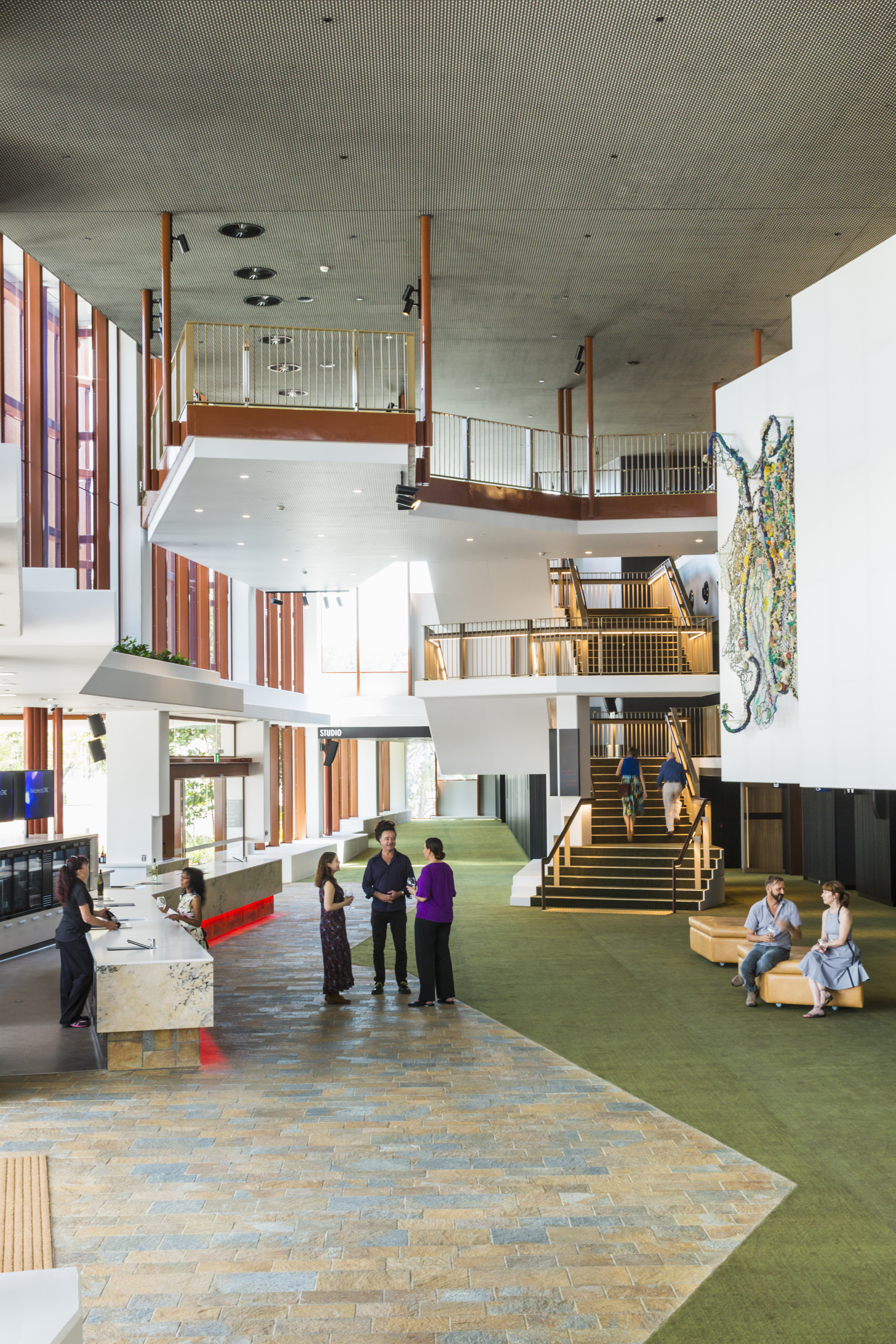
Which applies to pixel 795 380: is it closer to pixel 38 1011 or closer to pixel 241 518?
pixel 241 518

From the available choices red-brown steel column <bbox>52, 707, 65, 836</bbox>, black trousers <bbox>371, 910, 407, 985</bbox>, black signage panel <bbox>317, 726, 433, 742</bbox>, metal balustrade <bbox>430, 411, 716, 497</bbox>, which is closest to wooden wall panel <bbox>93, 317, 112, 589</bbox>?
red-brown steel column <bbox>52, 707, 65, 836</bbox>

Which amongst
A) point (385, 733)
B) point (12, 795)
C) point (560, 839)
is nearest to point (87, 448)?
point (12, 795)

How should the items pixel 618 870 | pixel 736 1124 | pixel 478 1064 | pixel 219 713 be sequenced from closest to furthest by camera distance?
1. pixel 736 1124
2. pixel 478 1064
3. pixel 618 870
4. pixel 219 713

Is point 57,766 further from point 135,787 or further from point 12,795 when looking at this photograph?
point 12,795

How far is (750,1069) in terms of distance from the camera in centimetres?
785

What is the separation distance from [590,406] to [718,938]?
853cm

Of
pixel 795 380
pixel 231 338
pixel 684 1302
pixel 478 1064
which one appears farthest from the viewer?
pixel 231 338

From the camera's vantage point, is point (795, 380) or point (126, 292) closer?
point (795, 380)

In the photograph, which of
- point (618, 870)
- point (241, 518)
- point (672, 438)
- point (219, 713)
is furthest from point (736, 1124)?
point (672, 438)

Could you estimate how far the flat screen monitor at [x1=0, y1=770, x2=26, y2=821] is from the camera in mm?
13578

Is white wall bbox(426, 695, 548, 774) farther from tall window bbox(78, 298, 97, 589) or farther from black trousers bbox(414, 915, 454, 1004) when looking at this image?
black trousers bbox(414, 915, 454, 1004)

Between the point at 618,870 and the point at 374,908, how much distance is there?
328 inches

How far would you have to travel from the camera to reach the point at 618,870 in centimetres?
1809

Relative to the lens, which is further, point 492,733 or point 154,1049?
point 492,733
